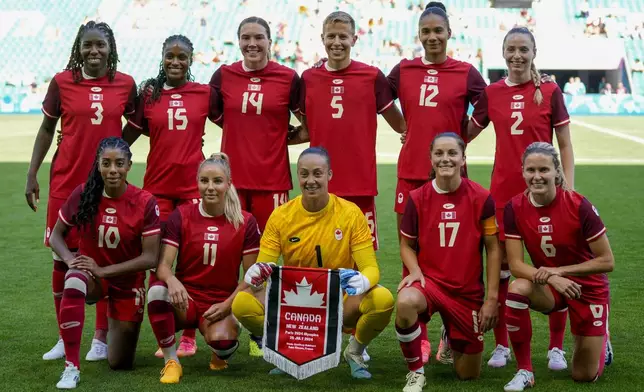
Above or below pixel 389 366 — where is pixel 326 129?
above

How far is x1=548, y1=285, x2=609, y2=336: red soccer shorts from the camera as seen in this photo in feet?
15.2

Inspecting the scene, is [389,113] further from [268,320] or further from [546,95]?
[268,320]

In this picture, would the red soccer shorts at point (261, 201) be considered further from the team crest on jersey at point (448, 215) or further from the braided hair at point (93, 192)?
the team crest on jersey at point (448, 215)

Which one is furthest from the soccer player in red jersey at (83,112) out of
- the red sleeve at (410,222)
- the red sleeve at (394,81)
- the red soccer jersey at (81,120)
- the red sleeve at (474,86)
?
the red sleeve at (474,86)

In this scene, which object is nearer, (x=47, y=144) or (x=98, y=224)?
(x=98, y=224)

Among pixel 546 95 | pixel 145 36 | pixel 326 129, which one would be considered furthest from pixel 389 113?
pixel 145 36

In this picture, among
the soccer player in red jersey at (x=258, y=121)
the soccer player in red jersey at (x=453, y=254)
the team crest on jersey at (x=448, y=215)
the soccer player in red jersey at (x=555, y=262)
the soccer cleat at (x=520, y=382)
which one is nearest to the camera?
the soccer cleat at (x=520, y=382)

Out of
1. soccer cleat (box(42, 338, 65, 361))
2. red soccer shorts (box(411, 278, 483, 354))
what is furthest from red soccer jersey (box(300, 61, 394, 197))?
soccer cleat (box(42, 338, 65, 361))

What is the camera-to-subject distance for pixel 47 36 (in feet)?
116

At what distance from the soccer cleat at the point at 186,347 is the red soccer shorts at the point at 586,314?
2.02 metres

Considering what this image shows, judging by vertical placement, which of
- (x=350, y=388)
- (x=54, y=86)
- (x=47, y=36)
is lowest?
(x=350, y=388)

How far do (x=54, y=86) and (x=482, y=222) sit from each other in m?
2.57

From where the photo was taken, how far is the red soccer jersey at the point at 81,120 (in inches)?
207

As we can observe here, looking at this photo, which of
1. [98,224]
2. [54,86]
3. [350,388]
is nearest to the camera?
[350,388]
